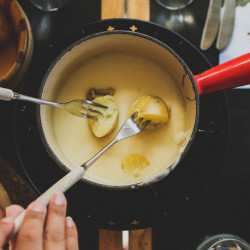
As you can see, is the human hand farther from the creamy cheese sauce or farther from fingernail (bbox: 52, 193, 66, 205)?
the creamy cheese sauce

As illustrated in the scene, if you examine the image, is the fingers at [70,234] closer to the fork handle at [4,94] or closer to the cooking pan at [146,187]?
the cooking pan at [146,187]

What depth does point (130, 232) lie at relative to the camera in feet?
2.50

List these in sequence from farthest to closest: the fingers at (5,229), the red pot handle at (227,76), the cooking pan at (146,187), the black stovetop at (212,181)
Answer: the black stovetop at (212,181) → the cooking pan at (146,187) → the red pot handle at (227,76) → the fingers at (5,229)

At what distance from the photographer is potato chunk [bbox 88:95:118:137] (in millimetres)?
674

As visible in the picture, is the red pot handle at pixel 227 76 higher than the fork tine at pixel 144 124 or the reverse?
higher

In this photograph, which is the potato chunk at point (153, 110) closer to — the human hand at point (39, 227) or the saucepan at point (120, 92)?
the saucepan at point (120, 92)

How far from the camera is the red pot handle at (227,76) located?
589 mm

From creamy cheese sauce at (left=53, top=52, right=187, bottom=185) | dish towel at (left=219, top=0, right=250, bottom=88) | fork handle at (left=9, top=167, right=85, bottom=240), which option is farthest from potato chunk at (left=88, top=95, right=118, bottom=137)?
dish towel at (left=219, top=0, right=250, bottom=88)

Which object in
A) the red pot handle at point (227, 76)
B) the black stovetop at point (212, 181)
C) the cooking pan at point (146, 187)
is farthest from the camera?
the black stovetop at point (212, 181)

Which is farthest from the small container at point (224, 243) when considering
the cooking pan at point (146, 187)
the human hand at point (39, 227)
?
the human hand at point (39, 227)

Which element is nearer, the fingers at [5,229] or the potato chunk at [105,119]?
the fingers at [5,229]

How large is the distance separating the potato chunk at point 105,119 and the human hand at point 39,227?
0.18m

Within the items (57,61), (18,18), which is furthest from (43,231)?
(18,18)

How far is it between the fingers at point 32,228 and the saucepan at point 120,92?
114 millimetres
